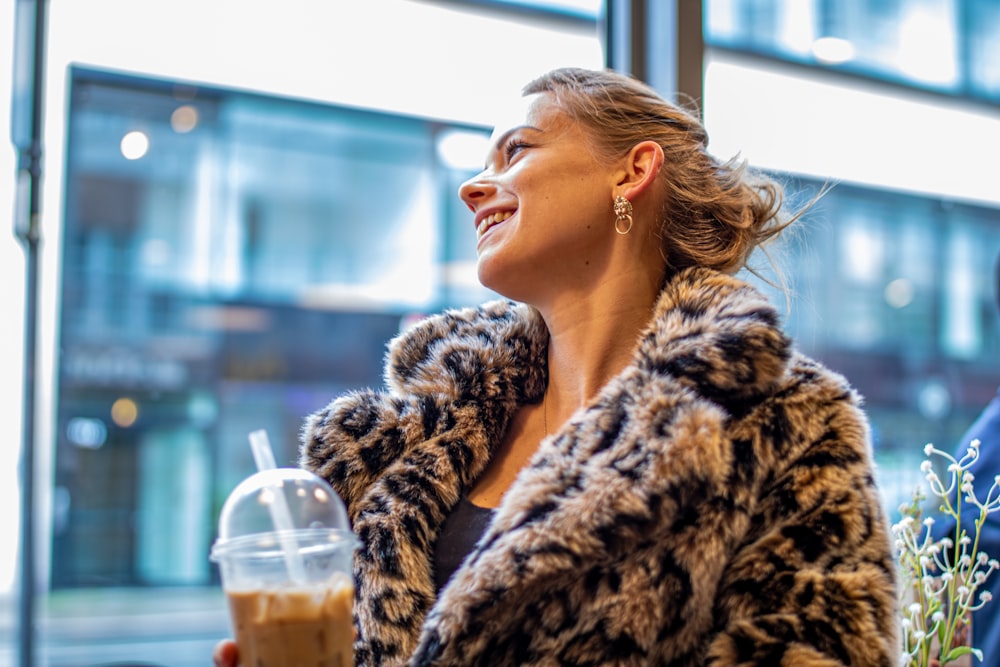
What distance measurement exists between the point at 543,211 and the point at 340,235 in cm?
241

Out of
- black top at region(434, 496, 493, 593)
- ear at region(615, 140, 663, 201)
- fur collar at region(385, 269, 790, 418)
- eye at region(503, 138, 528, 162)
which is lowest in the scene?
black top at region(434, 496, 493, 593)

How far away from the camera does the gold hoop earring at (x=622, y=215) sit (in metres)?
1.52

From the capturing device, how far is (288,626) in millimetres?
881

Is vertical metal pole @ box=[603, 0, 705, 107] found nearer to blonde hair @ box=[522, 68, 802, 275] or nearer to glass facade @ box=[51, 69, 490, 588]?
blonde hair @ box=[522, 68, 802, 275]

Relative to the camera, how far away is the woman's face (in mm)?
1455

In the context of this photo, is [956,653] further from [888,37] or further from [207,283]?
[207,283]

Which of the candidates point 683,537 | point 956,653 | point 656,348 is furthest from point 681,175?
point 956,653

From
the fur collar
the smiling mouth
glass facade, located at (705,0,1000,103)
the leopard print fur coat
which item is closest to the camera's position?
the leopard print fur coat

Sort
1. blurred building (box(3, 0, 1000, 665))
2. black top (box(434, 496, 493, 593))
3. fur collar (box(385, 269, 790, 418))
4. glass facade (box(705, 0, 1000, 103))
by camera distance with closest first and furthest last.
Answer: fur collar (box(385, 269, 790, 418)) < black top (box(434, 496, 493, 593)) < blurred building (box(3, 0, 1000, 665)) < glass facade (box(705, 0, 1000, 103))

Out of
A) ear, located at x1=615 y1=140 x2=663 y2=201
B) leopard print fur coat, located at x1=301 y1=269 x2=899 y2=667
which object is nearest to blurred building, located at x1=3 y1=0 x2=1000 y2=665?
ear, located at x1=615 y1=140 x2=663 y2=201

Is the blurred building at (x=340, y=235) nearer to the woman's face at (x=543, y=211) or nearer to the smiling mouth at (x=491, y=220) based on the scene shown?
the woman's face at (x=543, y=211)

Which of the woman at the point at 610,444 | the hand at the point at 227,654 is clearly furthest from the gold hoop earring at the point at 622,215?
the hand at the point at 227,654

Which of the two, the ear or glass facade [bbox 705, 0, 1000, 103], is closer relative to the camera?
the ear

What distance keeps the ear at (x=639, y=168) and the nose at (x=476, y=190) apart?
0.66 feet
